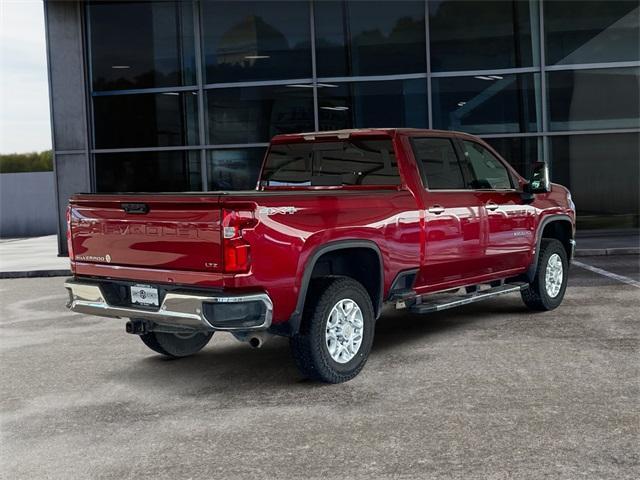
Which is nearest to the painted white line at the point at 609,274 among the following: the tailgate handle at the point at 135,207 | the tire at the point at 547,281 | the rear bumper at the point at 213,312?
the tire at the point at 547,281

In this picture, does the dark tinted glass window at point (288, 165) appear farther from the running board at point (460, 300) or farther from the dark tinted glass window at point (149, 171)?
the dark tinted glass window at point (149, 171)

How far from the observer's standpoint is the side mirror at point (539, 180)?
25.7ft

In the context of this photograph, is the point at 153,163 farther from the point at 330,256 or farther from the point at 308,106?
the point at 330,256

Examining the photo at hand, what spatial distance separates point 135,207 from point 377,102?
11.3m

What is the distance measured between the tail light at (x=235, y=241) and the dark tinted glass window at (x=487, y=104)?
38.5 ft

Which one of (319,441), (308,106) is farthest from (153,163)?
(319,441)

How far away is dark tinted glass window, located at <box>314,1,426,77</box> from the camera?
16.4m

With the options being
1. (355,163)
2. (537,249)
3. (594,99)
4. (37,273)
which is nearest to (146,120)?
(37,273)

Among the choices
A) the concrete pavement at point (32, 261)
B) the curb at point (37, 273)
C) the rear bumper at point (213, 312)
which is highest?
the rear bumper at point (213, 312)

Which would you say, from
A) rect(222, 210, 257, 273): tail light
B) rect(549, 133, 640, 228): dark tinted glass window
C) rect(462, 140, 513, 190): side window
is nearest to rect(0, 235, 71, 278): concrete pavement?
rect(462, 140, 513, 190): side window

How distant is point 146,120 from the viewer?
16891mm

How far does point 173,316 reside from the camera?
534cm

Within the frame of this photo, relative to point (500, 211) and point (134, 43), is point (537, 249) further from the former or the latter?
point (134, 43)

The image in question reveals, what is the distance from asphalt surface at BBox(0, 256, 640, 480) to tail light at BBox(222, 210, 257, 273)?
3.17ft
